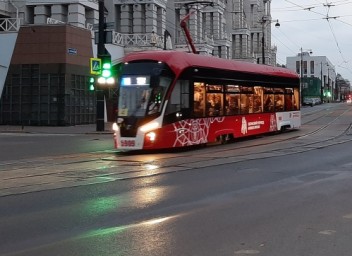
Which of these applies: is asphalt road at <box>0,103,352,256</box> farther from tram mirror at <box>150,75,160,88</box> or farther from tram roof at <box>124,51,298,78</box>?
tram roof at <box>124,51,298,78</box>

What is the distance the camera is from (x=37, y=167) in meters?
14.7

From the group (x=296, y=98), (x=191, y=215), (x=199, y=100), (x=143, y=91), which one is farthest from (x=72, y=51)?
(x=191, y=215)

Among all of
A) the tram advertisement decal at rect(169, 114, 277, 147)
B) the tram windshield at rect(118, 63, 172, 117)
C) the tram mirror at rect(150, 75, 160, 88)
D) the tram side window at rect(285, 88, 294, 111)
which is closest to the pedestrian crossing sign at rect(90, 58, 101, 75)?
the tram advertisement decal at rect(169, 114, 277, 147)

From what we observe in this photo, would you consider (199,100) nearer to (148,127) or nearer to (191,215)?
(148,127)

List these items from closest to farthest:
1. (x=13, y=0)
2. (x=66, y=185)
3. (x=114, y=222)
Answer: (x=114, y=222) → (x=66, y=185) → (x=13, y=0)

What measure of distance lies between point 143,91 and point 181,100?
5.06ft

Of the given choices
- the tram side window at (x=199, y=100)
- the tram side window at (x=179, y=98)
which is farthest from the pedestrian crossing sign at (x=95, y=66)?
the tram side window at (x=179, y=98)

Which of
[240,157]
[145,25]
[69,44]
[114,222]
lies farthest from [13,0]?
[114,222]

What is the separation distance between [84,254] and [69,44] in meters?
32.9

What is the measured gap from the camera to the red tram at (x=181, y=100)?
17.8 m

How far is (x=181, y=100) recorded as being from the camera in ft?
61.2

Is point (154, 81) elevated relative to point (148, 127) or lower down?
elevated

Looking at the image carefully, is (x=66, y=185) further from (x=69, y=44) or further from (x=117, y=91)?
(x=69, y=44)

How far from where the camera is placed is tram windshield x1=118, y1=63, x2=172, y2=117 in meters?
17.8
